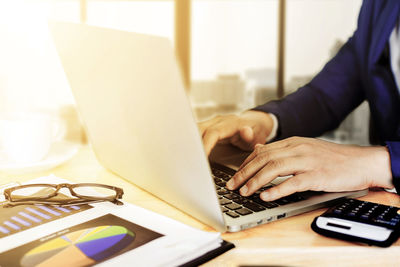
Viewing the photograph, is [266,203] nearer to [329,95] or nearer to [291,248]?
[291,248]

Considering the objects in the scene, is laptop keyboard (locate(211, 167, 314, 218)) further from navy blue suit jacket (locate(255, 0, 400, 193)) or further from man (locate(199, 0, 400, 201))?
navy blue suit jacket (locate(255, 0, 400, 193))

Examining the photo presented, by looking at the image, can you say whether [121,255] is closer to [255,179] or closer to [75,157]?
[255,179]

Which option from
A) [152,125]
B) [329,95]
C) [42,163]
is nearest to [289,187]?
[152,125]

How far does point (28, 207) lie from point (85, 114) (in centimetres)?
26

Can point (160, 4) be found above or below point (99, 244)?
above

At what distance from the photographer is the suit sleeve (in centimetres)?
128

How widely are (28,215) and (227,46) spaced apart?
3384 mm

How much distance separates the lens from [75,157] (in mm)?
1082

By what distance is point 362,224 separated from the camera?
599 mm

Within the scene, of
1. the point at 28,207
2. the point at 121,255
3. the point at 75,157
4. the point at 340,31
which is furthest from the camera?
the point at 340,31

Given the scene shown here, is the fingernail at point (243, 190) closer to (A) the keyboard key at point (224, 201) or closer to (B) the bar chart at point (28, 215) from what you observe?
(A) the keyboard key at point (224, 201)

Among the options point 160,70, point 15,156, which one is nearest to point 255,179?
point 160,70

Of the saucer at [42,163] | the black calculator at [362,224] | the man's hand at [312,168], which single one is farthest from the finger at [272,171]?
the saucer at [42,163]

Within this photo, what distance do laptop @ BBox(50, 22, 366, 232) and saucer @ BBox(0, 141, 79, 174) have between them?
0.46 feet
